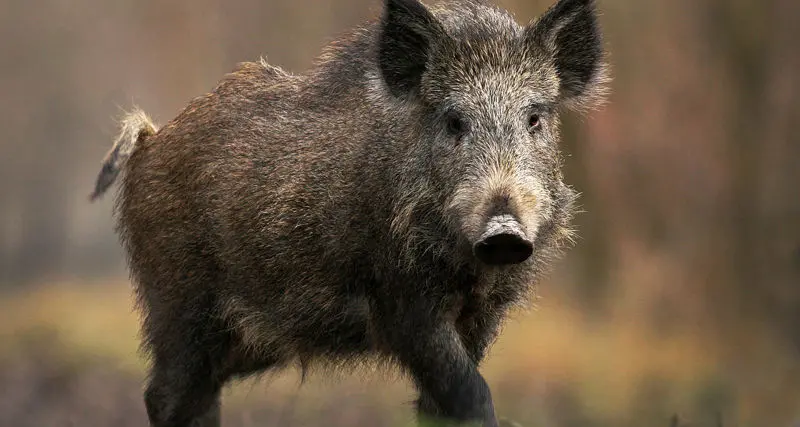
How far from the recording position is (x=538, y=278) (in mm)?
5672

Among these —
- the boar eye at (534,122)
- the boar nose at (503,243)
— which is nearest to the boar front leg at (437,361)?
the boar nose at (503,243)

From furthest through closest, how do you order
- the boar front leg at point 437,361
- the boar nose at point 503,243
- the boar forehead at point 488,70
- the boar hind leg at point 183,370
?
the boar hind leg at point 183,370, the boar forehead at point 488,70, the boar front leg at point 437,361, the boar nose at point 503,243

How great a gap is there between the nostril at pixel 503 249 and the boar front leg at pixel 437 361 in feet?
1.74

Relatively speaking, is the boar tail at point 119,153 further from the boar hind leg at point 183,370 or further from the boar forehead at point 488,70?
the boar forehead at point 488,70

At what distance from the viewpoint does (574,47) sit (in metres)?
5.59

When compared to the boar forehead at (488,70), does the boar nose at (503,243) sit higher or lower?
lower

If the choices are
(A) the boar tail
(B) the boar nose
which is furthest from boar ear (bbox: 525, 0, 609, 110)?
(A) the boar tail

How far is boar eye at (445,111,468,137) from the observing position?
17.0 feet

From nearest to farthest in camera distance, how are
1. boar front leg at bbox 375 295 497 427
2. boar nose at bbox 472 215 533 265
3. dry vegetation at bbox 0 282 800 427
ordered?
boar nose at bbox 472 215 533 265 → boar front leg at bbox 375 295 497 427 → dry vegetation at bbox 0 282 800 427

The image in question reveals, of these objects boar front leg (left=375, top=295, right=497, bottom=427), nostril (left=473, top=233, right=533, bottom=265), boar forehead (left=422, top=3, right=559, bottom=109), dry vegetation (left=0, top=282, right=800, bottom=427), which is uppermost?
boar forehead (left=422, top=3, right=559, bottom=109)

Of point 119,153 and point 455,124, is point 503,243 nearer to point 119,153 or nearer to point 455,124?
point 455,124

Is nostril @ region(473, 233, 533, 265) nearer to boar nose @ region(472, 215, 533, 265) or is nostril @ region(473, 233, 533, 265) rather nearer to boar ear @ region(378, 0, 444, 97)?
boar nose @ region(472, 215, 533, 265)

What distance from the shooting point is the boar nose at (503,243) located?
15.2 ft

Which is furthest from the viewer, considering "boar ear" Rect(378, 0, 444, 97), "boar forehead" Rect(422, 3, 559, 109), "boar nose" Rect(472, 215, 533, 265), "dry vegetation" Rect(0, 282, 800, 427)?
"dry vegetation" Rect(0, 282, 800, 427)
